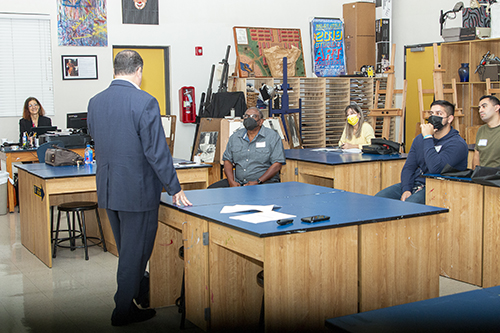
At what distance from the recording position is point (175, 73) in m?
9.09

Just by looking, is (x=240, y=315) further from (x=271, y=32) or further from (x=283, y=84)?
(x=271, y=32)

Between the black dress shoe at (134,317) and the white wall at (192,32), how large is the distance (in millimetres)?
5661

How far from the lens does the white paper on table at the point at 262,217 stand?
9.26 feet

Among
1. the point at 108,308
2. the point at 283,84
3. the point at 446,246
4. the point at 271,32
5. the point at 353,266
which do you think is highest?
the point at 271,32

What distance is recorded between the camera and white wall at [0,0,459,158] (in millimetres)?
8414

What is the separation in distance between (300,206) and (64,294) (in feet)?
6.49

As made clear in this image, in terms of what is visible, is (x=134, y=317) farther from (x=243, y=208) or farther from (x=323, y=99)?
(x=323, y=99)

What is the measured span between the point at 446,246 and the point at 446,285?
1.00 feet

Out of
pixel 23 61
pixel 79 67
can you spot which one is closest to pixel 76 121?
pixel 79 67

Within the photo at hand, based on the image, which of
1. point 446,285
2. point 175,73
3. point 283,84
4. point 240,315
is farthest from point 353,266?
point 175,73

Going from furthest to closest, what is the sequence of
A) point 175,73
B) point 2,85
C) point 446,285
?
point 175,73 < point 2,85 < point 446,285

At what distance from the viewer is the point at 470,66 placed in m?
8.21

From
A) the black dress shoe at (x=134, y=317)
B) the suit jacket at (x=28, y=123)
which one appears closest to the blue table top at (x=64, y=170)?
the black dress shoe at (x=134, y=317)

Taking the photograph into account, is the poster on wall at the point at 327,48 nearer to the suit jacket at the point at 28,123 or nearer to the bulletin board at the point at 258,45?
the bulletin board at the point at 258,45
